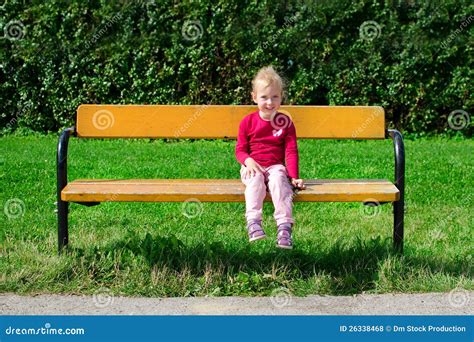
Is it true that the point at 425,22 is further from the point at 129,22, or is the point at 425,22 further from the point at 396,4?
the point at 129,22

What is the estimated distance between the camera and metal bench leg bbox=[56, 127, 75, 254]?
4.61 meters

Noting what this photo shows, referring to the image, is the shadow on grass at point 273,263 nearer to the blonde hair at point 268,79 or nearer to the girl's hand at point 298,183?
the girl's hand at point 298,183

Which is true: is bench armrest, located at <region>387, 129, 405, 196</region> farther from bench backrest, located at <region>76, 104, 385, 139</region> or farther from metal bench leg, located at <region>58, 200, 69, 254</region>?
metal bench leg, located at <region>58, 200, 69, 254</region>

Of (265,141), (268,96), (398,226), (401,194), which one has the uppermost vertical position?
(268,96)

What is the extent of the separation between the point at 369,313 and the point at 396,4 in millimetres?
7655

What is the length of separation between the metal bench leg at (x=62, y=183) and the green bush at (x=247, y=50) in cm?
627

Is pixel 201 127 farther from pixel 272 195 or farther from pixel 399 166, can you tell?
pixel 399 166

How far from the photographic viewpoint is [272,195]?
435 cm

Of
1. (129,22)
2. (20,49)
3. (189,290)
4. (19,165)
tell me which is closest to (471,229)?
(189,290)

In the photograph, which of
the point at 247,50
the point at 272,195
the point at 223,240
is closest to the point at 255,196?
the point at 272,195

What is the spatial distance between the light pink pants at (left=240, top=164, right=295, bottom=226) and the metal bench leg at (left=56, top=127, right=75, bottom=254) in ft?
3.31

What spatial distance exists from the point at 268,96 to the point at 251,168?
41 cm

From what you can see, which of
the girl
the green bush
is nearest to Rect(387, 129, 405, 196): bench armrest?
the girl

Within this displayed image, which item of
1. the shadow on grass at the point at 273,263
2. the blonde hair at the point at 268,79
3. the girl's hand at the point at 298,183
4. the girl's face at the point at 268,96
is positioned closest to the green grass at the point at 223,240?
the shadow on grass at the point at 273,263
